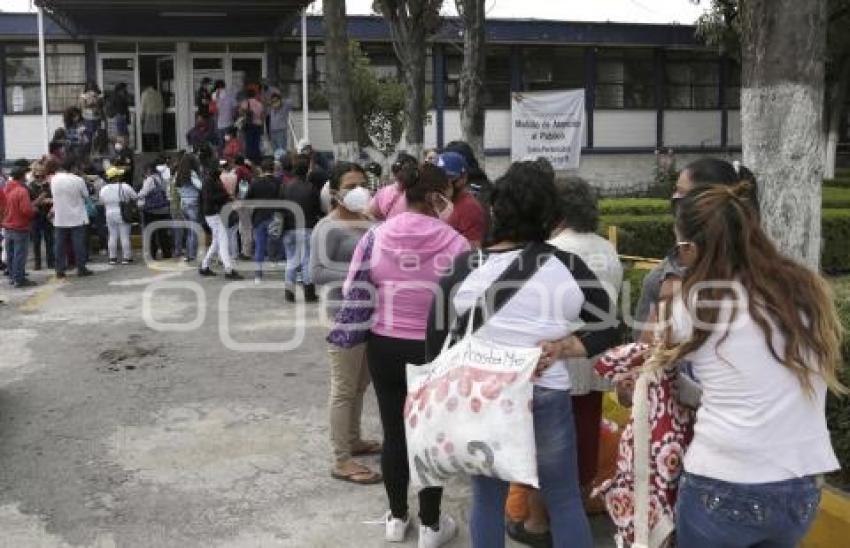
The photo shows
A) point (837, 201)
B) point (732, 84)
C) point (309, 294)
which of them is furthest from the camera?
point (732, 84)

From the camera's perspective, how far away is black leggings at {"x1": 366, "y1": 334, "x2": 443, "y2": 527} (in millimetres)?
4430

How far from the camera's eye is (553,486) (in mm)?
3445

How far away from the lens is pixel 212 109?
64.7 ft

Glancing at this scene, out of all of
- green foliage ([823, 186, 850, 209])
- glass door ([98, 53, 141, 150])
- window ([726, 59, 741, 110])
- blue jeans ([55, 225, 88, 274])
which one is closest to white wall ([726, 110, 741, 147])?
window ([726, 59, 741, 110])

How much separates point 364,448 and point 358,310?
1573 mm

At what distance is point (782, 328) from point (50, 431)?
209 inches

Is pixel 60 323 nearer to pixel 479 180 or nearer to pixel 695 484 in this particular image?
pixel 479 180

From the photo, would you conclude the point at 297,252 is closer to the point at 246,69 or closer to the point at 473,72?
the point at 473,72

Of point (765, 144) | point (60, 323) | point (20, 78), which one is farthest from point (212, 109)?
point (765, 144)

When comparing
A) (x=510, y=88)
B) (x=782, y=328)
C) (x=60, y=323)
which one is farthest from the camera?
(x=510, y=88)

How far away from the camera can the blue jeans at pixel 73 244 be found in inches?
524

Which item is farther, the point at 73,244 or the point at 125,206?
the point at 125,206

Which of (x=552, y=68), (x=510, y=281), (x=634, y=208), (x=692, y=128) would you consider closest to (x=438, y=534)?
(x=510, y=281)

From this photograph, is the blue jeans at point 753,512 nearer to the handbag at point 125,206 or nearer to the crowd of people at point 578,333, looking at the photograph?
the crowd of people at point 578,333
